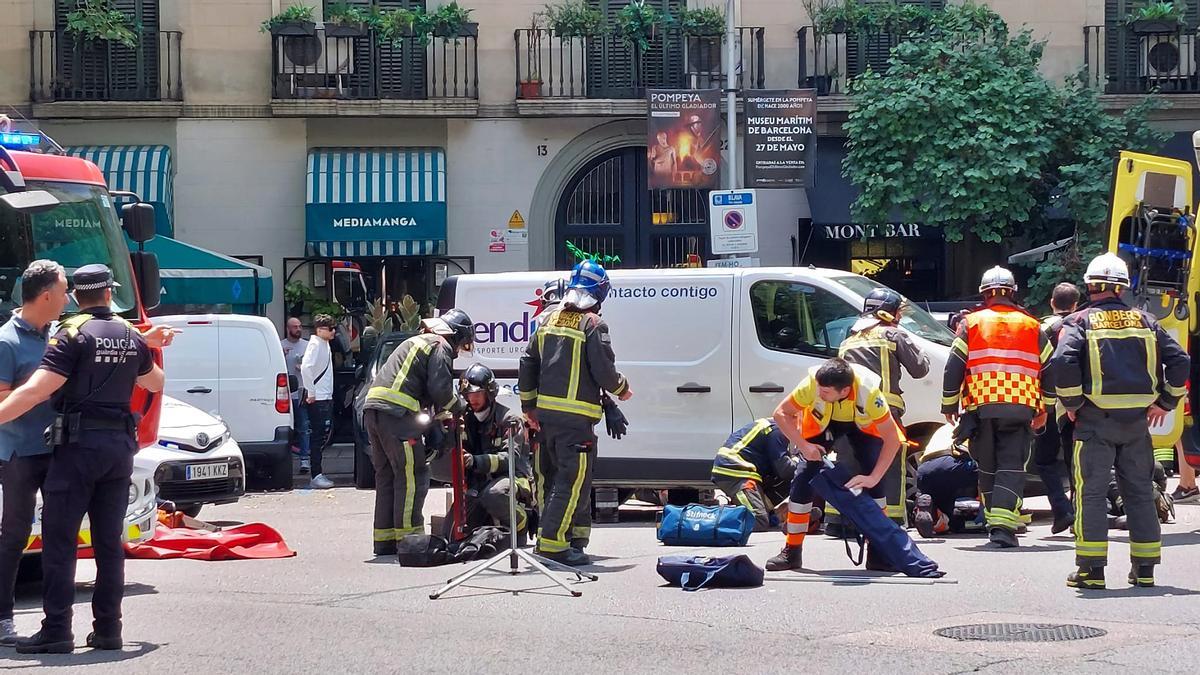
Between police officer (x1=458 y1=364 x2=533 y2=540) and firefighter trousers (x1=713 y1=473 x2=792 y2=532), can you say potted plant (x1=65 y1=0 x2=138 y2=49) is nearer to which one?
police officer (x1=458 y1=364 x2=533 y2=540)

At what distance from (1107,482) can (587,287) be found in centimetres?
334

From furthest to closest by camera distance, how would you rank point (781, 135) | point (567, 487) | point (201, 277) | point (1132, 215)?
1. point (781, 135)
2. point (201, 277)
3. point (1132, 215)
4. point (567, 487)

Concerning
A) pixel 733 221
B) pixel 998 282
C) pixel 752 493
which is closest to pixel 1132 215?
pixel 998 282

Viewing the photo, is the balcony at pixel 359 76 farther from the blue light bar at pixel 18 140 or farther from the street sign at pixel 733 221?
the blue light bar at pixel 18 140

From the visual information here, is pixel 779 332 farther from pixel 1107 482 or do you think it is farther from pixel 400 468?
pixel 1107 482

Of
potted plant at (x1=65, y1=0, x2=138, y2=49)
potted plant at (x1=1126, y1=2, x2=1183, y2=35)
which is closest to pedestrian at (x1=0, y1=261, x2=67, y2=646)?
potted plant at (x1=65, y1=0, x2=138, y2=49)

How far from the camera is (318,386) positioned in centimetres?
1686

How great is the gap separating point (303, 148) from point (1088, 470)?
17095 mm

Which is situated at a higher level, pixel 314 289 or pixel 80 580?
pixel 314 289

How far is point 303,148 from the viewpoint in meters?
23.7

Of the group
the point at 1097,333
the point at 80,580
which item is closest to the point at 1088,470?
the point at 1097,333

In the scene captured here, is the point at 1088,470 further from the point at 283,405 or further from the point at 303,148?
the point at 303,148

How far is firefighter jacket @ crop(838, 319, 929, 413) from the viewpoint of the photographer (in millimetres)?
10766

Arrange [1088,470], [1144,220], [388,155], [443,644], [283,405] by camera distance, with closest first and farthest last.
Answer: [443,644] < [1088,470] < [1144,220] < [283,405] < [388,155]
